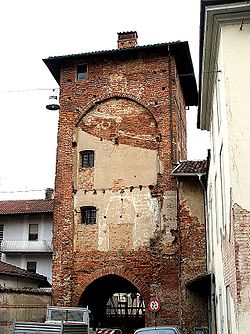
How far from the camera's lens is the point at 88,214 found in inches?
857

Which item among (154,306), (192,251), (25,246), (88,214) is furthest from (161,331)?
(25,246)

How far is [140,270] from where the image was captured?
2041cm

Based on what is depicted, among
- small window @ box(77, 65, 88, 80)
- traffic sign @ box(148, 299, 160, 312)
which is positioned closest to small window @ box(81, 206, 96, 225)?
traffic sign @ box(148, 299, 160, 312)

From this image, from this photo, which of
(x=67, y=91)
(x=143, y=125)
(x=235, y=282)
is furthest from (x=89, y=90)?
(x=235, y=282)

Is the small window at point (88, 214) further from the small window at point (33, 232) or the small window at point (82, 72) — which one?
the small window at point (33, 232)

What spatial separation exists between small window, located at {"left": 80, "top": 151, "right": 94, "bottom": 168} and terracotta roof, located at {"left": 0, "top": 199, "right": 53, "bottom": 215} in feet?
38.8

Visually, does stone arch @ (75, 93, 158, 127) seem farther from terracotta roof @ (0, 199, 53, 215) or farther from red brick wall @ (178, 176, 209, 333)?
terracotta roof @ (0, 199, 53, 215)

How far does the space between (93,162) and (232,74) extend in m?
12.7

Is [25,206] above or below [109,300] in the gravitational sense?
above

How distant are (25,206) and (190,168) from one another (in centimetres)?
1800

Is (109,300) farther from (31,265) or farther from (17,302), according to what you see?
(17,302)

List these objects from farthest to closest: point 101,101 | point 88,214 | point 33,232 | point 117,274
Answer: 1. point 33,232
2. point 101,101
3. point 88,214
4. point 117,274

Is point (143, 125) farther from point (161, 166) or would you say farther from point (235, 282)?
point (235, 282)

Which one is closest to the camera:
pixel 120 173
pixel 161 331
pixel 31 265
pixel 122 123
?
pixel 161 331
